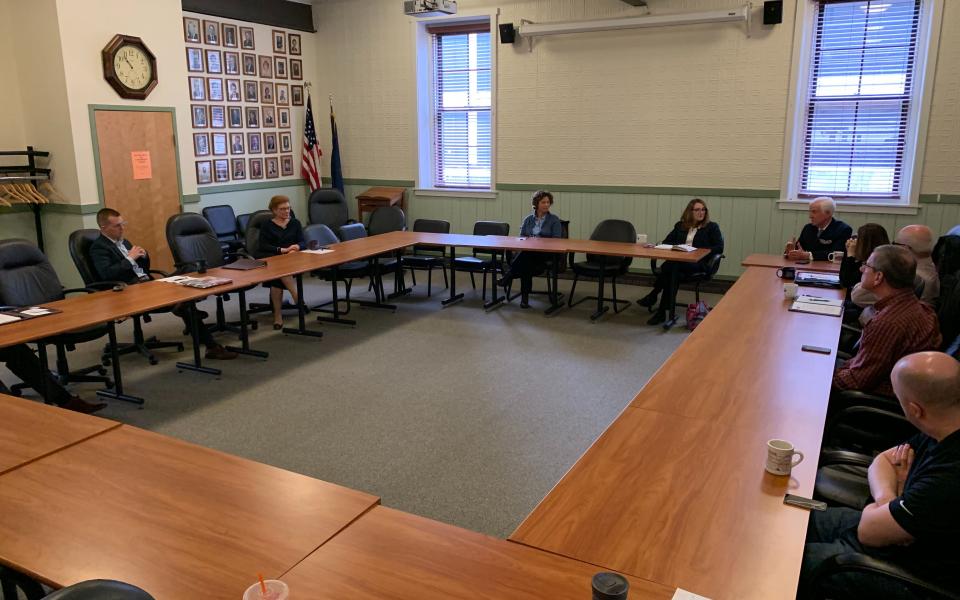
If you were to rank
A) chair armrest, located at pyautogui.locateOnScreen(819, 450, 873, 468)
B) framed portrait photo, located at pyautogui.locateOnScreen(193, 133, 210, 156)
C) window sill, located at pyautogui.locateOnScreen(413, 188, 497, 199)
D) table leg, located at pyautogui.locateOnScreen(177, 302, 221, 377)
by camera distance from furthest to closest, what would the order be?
window sill, located at pyautogui.locateOnScreen(413, 188, 497, 199) < framed portrait photo, located at pyautogui.locateOnScreen(193, 133, 210, 156) < table leg, located at pyautogui.locateOnScreen(177, 302, 221, 377) < chair armrest, located at pyautogui.locateOnScreen(819, 450, 873, 468)

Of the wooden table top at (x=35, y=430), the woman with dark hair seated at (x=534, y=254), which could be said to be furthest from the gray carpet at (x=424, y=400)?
the wooden table top at (x=35, y=430)

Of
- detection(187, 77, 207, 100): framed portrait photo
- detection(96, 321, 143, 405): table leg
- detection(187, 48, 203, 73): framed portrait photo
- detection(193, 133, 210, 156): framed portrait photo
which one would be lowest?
detection(96, 321, 143, 405): table leg

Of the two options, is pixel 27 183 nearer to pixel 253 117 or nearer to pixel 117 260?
pixel 117 260

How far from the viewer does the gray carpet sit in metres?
3.60

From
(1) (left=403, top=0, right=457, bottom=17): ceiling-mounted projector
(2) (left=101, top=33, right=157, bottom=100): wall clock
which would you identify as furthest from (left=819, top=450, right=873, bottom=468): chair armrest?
(2) (left=101, top=33, right=157, bottom=100): wall clock

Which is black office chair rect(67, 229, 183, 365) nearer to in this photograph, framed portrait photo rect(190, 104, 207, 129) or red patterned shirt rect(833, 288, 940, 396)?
framed portrait photo rect(190, 104, 207, 129)

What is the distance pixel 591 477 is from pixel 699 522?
36 centimetres

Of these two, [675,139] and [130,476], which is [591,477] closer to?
[130,476]

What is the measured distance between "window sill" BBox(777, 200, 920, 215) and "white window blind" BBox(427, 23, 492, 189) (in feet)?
12.1

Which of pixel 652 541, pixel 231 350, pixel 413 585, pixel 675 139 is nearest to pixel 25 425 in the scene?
pixel 413 585

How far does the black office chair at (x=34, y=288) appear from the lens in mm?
4523

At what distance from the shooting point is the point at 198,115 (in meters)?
8.14

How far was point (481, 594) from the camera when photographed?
1.53m

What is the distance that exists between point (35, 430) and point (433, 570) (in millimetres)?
1650
